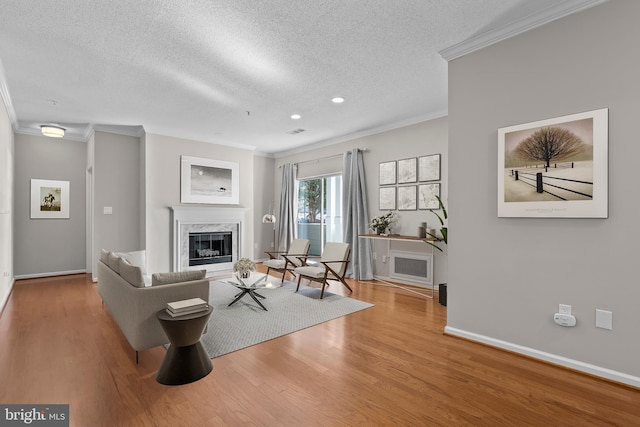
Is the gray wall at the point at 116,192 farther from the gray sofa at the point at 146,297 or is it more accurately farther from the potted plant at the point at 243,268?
the gray sofa at the point at 146,297

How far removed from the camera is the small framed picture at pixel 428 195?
5.03 metres

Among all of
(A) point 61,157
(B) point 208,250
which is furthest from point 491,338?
(A) point 61,157

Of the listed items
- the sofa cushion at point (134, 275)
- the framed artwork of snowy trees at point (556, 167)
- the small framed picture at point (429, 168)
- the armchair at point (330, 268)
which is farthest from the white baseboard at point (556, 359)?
the sofa cushion at point (134, 275)

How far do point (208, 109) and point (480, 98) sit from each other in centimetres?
373

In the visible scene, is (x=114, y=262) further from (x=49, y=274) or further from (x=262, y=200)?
(x=262, y=200)

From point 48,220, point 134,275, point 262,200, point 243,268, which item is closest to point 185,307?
point 134,275

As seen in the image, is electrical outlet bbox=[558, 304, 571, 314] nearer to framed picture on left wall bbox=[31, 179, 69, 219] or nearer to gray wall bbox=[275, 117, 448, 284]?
gray wall bbox=[275, 117, 448, 284]

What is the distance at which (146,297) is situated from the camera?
2.54 metres

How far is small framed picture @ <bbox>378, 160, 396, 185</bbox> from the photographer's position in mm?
5602

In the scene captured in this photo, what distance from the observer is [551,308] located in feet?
8.38

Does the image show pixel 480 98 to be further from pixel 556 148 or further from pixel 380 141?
pixel 380 141

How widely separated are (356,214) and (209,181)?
3.12 metres

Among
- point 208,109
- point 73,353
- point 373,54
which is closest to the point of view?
point 73,353

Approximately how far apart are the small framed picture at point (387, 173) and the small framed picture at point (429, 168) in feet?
1.62
